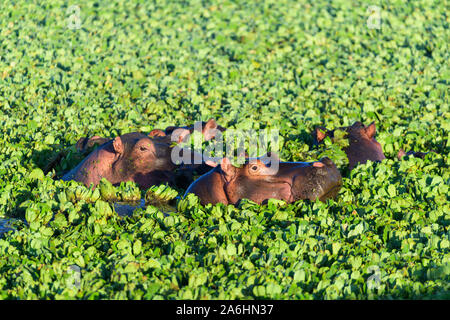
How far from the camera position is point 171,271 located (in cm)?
596

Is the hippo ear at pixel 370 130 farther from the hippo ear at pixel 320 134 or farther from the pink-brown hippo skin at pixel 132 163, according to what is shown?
the pink-brown hippo skin at pixel 132 163

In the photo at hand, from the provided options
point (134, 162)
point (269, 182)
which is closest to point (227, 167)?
Answer: point (269, 182)

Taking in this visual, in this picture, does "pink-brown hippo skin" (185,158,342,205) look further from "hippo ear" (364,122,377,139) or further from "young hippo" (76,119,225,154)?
"hippo ear" (364,122,377,139)

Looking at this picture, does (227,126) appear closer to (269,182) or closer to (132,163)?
(132,163)

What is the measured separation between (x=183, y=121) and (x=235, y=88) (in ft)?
6.10

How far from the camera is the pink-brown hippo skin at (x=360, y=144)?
29.2ft

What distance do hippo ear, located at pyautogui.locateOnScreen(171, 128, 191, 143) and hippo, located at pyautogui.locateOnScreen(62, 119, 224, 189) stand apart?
0.14 metres

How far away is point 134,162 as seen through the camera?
8.16 meters

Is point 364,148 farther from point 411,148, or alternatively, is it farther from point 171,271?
point 171,271

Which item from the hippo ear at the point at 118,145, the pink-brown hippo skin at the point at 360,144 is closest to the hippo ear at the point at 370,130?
the pink-brown hippo skin at the point at 360,144

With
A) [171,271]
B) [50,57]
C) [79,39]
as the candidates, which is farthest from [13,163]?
[79,39]

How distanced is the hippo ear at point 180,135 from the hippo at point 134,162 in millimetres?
141

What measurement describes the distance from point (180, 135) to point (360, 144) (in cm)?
227

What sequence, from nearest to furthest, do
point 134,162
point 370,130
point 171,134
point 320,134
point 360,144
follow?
1. point 134,162
2. point 171,134
3. point 360,144
4. point 370,130
5. point 320,134
